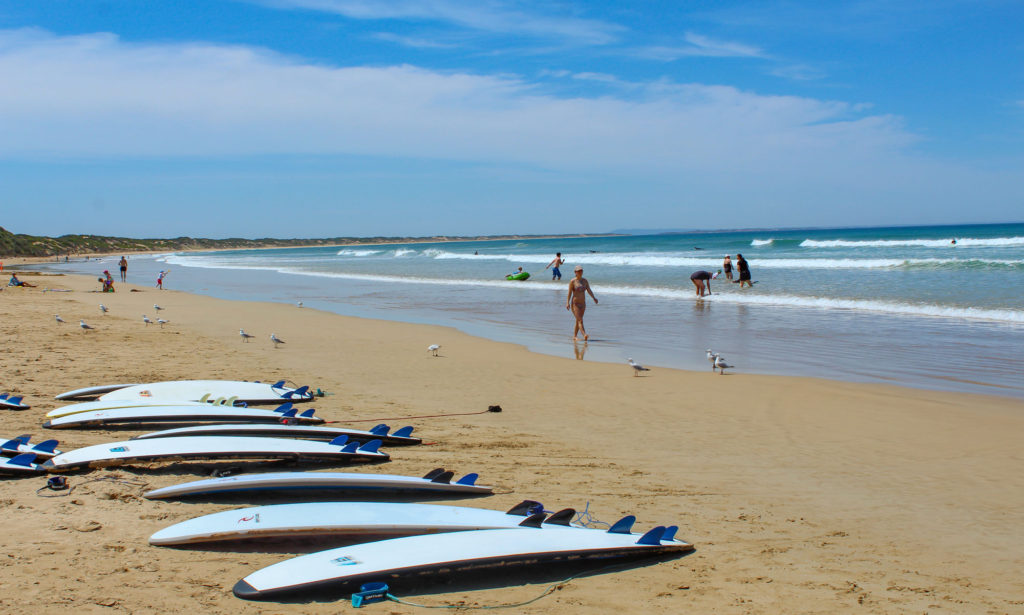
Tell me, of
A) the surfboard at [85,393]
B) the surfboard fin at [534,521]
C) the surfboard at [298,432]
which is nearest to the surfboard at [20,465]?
the surfboard at [298,432]

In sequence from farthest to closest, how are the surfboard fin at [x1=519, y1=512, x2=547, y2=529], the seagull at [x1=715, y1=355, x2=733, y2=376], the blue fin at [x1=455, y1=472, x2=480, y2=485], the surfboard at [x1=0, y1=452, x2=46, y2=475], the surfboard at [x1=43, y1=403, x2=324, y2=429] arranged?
the seagull at [x1=715, y1=355, x2=733, y2=376] → the surfboard at [x1=43, y1=403, x2=324, y2=429] → the blue fin at [x1=455, y1=472, x2=480, y2=485] → the surfboard at [x1=0, y1=452, x2=46, y2=475] → the surfboard fin at [x1=519, y1=512, x2=547, y2=529]

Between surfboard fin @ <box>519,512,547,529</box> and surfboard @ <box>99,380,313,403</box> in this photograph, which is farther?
surfboard @ <box>99,380,313,403</box>

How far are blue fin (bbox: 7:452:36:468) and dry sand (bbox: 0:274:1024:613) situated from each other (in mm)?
159

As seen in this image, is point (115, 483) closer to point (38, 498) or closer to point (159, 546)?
point (38, 498)

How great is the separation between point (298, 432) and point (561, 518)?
2862 millimetres

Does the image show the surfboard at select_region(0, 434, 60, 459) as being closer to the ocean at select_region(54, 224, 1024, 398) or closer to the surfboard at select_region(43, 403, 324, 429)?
the surfboard at select_region(43, 403, 324, 429)

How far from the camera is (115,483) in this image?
475 cm

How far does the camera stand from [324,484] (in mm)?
4660

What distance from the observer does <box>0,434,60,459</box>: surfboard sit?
16.2ft

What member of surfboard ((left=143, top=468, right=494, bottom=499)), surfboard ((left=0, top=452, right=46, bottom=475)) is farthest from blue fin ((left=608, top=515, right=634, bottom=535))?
surfboard ((left=0, top=452, right=46, bottom=475))

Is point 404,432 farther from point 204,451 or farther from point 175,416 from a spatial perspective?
point 175,416

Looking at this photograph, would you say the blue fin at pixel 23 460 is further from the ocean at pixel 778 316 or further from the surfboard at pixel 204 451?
the ocean at pixel 778 316

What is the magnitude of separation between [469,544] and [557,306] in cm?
1655

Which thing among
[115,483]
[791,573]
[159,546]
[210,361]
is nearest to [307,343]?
[210,361]
